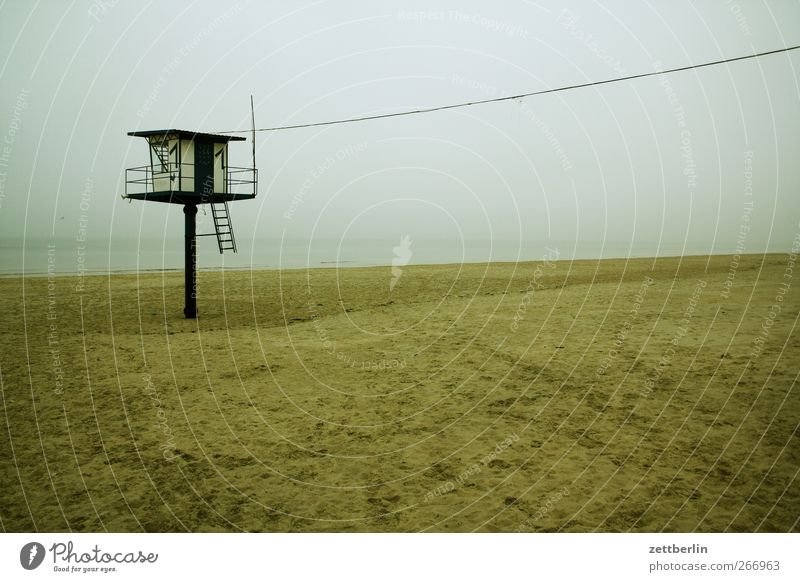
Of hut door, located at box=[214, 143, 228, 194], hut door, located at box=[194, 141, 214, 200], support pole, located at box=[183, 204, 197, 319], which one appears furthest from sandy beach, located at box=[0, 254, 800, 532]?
hut door, located at box=[214, 143, 228, 194]

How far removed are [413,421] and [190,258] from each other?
47.0 feet

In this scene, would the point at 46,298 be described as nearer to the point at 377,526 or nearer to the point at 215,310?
the point at 215,310

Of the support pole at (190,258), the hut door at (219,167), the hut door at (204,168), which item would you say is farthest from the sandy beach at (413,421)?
the hut door at (219,167)

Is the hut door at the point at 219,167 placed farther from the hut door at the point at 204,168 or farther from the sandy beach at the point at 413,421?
the sandy beach at the point at 413,421

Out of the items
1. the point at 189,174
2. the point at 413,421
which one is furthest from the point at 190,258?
the point at 413,421

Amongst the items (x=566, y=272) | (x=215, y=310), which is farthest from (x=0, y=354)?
(x=566, y=272)

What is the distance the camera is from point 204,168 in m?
20.0

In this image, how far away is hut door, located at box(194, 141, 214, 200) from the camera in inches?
781

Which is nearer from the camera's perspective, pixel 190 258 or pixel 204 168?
pixel 204 168

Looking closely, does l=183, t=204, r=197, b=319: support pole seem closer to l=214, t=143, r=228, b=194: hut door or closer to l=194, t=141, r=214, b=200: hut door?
l=194, t=141, r=214, b=200: hut door

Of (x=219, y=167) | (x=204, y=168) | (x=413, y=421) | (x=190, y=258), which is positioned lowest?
(x=413, y=421)

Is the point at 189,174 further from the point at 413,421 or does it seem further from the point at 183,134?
the point at 413,421

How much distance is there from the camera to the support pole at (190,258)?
20688 mm

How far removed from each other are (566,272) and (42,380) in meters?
32.0
